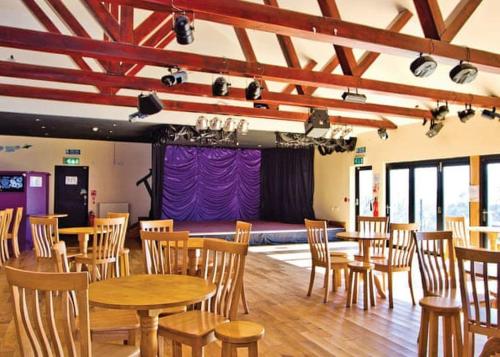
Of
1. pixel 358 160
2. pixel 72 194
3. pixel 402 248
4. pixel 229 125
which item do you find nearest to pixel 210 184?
pixel 72 194

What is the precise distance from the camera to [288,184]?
12.1 metres

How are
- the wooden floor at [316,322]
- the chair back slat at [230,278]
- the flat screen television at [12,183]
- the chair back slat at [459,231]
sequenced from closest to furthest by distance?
the chair back slat at [230,278] < the wooden floor at [316,322] < the chair back slat at [459,231] < the flat screen television at [12,183]

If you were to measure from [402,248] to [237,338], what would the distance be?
3.14m

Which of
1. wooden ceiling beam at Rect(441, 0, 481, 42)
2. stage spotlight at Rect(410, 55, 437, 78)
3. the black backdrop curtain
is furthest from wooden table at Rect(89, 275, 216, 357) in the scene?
the black backdrop curtain

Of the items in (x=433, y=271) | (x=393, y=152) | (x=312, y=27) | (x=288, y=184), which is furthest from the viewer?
(x=288, y=184)

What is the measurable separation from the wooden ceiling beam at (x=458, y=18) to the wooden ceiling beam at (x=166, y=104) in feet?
13.1

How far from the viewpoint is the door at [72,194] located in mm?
11461

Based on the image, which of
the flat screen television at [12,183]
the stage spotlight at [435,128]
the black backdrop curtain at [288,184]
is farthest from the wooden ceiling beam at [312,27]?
the black backdrop curtain at [288,184]

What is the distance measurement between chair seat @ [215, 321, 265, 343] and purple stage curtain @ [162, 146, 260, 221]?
9.89 metres

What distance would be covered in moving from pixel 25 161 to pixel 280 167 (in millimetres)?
7188

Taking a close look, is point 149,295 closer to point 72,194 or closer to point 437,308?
point 437,308

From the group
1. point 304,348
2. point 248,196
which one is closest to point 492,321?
point 304,348

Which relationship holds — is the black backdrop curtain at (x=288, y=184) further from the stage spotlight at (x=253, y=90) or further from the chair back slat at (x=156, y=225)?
the chair back slat at (x=156, y=225)

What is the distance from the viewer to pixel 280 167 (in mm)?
12344
